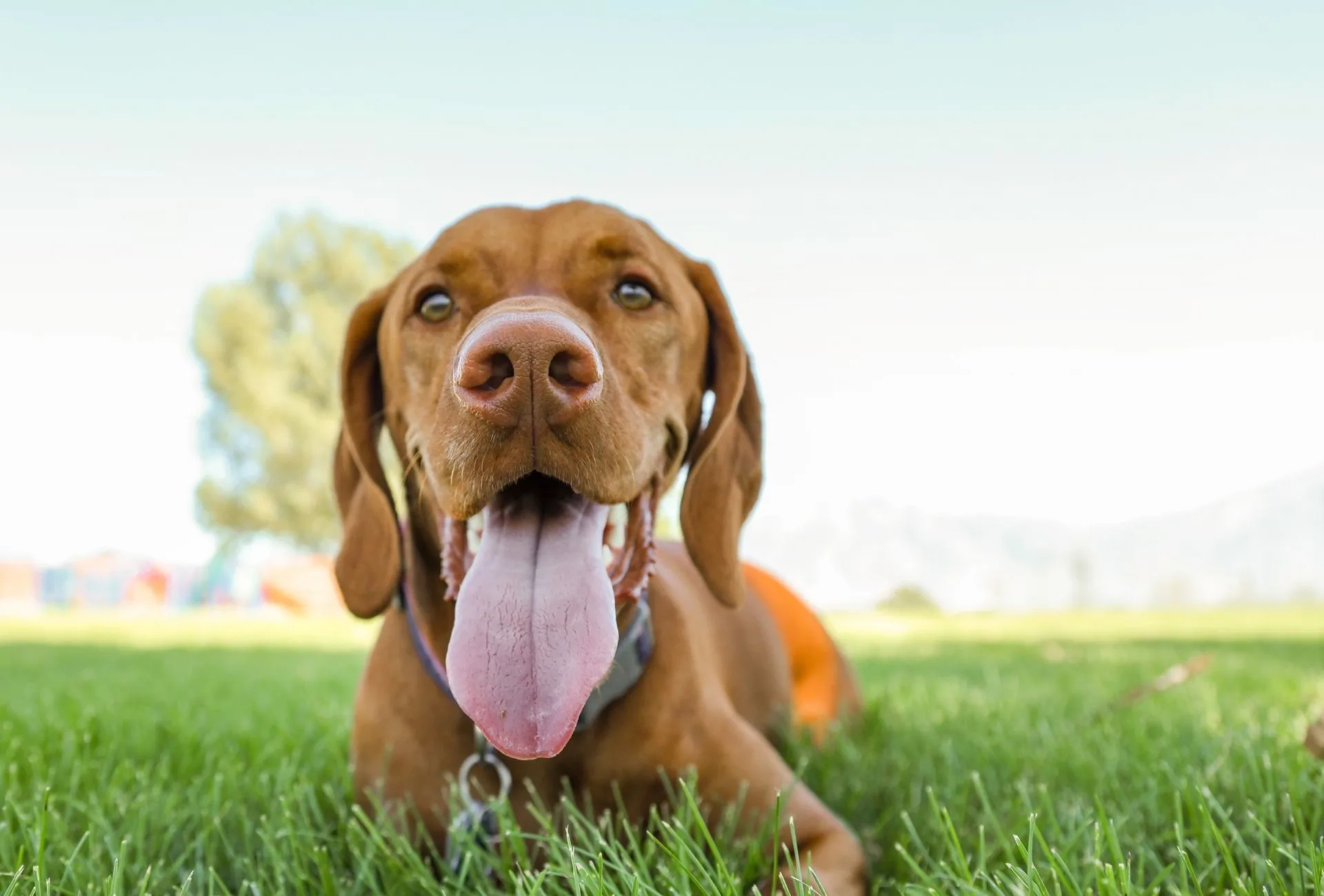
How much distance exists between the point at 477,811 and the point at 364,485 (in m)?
0.72

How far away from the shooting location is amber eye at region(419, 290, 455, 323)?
2.06 meters

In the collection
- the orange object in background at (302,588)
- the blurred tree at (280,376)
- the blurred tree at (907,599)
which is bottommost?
the blurred tree at (907,599)

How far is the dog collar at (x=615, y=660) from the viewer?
6.47 ft

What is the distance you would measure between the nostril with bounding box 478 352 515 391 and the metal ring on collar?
758mm

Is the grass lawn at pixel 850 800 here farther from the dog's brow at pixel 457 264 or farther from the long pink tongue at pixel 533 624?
the dog's brow at pixel 457 264

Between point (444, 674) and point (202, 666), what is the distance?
5609 mm

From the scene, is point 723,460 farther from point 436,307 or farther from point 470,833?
point 470,833

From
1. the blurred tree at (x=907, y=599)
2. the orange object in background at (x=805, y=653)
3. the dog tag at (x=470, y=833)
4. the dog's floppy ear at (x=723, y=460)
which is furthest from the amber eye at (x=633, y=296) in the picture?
the blurred tree at (x=907, y=599)

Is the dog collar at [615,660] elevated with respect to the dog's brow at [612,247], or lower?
lower

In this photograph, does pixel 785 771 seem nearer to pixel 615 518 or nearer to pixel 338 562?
pixel 615 518

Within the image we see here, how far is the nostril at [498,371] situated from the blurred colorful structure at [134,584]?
2397 centimetres

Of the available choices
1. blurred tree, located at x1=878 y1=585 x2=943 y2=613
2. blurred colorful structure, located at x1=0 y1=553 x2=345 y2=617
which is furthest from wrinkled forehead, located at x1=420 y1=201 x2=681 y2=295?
blurred tree, located at x1=878 y1=585 x2=943 y2=613

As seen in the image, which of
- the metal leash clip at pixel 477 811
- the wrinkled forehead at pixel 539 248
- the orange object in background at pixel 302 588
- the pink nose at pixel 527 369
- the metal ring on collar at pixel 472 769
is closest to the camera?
the pink nose at pixel 527 369

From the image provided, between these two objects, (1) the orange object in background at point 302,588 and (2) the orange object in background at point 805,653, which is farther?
(1) the orange object in background at point 302,588
